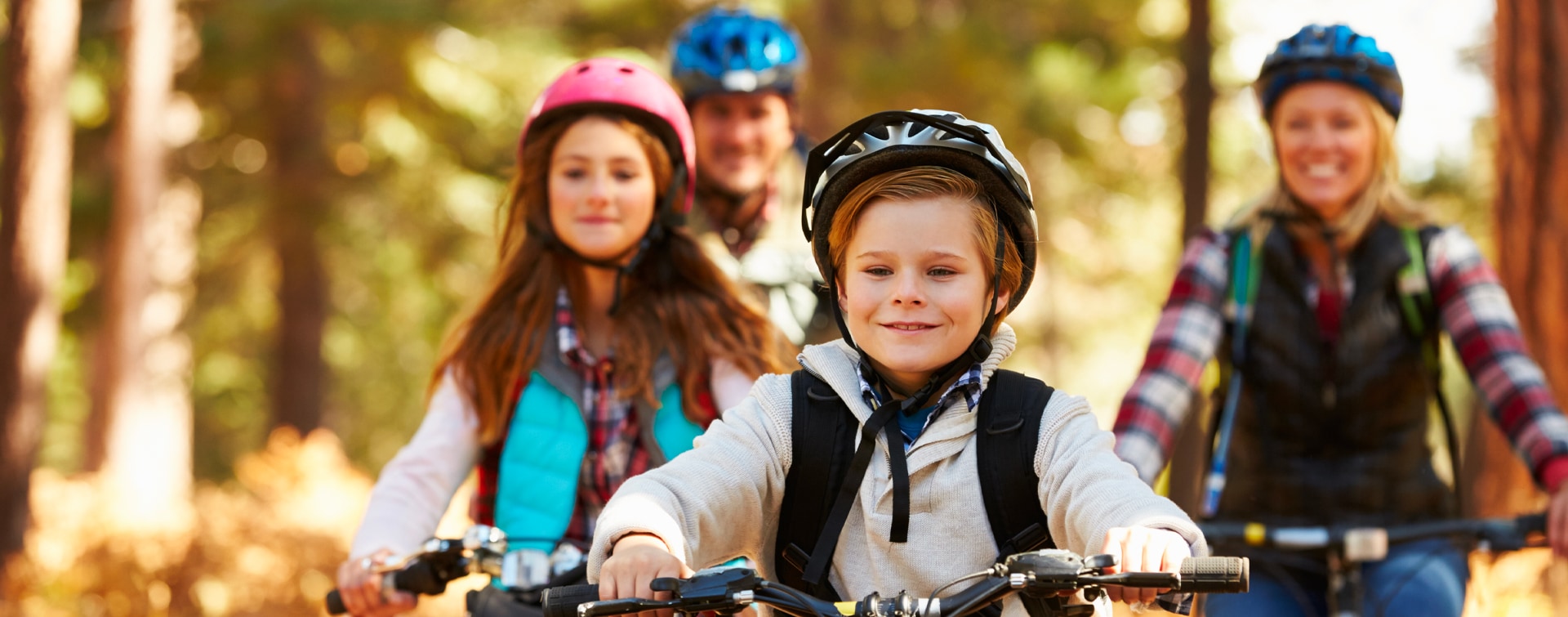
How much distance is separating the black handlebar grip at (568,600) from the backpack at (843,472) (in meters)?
0.50

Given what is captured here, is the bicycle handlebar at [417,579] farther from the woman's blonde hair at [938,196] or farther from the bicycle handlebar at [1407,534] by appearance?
the bicycle handlebar at [1407,534]

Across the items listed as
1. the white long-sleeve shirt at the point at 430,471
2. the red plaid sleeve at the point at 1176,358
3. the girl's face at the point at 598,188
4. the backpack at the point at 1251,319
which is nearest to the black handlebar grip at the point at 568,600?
the white long-sleeve shirt at the point at 430,471

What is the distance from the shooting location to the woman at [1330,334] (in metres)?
4.29

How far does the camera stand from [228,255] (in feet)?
68.2

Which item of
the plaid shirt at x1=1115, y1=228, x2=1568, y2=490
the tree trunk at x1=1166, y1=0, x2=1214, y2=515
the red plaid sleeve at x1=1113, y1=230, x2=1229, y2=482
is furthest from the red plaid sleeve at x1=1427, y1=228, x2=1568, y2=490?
the tree trunk at x1=1166, y1=0, x2=1214, y2=515

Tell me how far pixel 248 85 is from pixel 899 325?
1806 cm

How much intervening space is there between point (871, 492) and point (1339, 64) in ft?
7.86

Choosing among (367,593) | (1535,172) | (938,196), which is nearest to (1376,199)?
(938,196)

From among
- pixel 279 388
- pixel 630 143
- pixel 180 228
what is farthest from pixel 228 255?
pixel 630 143

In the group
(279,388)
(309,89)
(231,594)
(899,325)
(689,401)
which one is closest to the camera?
(899,325)

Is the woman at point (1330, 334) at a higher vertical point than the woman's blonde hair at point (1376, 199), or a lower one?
lower

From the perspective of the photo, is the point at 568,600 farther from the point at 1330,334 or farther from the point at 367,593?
the point at 1330,334

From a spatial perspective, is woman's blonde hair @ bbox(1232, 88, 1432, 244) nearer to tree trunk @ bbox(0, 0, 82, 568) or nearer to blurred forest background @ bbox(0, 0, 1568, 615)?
blurred forest background @ bbox(0, 0, 1568, 615)

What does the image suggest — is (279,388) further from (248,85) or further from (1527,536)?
(1527,536)
